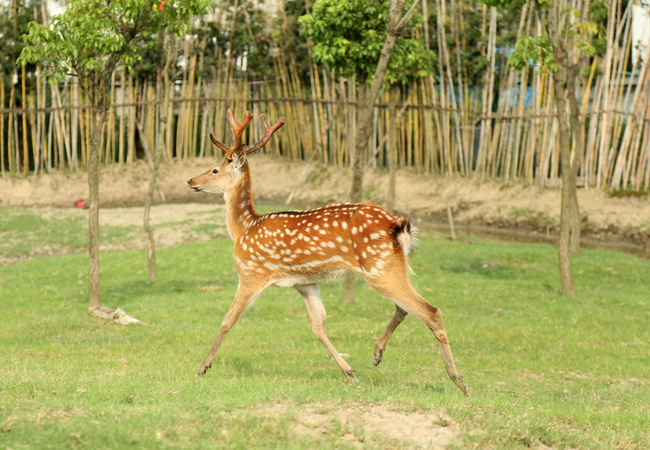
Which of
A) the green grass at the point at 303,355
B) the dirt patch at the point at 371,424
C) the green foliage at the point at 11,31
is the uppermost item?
the green foliage at the point at 11,31

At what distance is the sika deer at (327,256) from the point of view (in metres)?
6.25

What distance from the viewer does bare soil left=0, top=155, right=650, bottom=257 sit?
59.5ft

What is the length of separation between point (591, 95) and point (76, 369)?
→ 1660cm

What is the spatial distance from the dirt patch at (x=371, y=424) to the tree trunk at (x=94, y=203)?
6031 mm


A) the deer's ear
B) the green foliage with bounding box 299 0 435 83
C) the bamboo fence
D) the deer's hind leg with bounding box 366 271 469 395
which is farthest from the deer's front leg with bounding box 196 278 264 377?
the bamboo fence

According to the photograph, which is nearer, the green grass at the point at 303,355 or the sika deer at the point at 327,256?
the green grass at the point at 303,355

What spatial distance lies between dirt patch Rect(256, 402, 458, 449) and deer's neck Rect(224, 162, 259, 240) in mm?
2673

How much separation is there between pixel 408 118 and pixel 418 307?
54.7 feet

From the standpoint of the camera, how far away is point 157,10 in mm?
9883

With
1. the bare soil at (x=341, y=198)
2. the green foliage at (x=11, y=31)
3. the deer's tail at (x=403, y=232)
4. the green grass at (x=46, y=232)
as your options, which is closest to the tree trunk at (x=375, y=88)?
the deer's tail at (x=403, y=232)

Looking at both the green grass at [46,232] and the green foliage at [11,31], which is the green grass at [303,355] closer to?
the green grass at [46,232]

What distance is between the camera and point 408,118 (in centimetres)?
2231

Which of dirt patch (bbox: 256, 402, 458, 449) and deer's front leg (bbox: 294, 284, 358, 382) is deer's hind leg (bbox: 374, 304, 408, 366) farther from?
dirt patch (bbox: 256, 402, 458, 449)

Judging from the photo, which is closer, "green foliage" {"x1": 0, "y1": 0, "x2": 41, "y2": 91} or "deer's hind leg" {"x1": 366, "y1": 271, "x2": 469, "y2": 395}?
"deer's hind leg" {"x1": 366, "y1": 271, "x2": 469, "y2": 395}
